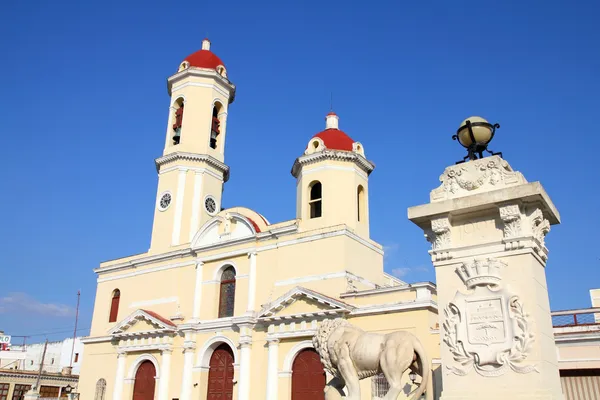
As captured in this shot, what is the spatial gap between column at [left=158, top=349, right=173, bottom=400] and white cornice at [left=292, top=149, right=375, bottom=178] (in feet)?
34.3

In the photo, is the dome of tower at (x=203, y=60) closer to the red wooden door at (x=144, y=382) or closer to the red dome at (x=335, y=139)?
the red dome at (x=335, y=139)

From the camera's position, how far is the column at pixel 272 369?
21.4 meters

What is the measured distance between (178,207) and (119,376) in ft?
28.6

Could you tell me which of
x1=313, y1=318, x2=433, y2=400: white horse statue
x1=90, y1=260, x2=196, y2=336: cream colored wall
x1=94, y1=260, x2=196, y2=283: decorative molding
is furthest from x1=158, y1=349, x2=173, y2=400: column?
x1=313, y1=318, x2=433, y2=400: white horse statue

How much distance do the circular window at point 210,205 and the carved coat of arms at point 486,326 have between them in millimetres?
23311

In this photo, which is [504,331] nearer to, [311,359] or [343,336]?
A: [343,336]

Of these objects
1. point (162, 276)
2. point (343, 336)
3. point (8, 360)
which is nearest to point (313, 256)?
point (162, 276)

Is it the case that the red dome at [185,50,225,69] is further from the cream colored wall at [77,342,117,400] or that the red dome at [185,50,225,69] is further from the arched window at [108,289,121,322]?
the cream colored wall at [77,342,117,400]

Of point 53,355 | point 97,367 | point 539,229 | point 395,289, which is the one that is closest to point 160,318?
point 97,367

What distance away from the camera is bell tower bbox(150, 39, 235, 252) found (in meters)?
28.4

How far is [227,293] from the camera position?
991 inches

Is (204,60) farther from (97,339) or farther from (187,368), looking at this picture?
(187,368)

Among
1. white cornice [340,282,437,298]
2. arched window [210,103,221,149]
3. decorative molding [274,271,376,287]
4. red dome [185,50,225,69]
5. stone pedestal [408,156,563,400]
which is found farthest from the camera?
red dome [185,50,225,69]

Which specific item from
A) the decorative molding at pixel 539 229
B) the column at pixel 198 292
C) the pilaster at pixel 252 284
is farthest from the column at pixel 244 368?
the decorative molding at pixel 539 229
